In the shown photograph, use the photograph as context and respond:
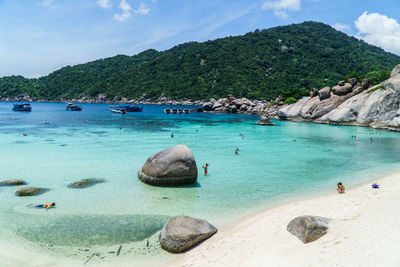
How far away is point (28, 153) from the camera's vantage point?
25.7m

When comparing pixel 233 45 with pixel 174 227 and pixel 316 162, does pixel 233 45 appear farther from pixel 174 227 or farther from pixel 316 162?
pixel 174 227

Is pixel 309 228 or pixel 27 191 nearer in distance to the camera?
pixel 309 228

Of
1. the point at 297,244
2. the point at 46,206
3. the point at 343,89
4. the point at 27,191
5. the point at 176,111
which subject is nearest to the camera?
the point at 297,244

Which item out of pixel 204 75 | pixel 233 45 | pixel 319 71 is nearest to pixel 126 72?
pixel 204 75

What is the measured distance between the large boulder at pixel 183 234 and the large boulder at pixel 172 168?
553 centimetres

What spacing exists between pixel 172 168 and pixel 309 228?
860 cm

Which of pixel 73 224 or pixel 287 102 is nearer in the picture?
pixel 73 224

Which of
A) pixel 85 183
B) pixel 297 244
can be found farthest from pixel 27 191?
pixel 297 244

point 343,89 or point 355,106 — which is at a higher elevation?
point 343,89

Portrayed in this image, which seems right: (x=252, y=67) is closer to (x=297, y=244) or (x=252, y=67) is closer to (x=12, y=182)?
(x=12, y=182)

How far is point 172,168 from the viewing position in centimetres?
1527

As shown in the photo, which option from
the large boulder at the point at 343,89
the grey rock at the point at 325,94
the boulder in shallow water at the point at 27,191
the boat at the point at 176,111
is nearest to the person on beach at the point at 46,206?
the boulder in shallow water at the point at 27,191

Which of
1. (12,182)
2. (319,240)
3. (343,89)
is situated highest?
(343,89)

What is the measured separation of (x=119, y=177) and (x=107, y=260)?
980cm
